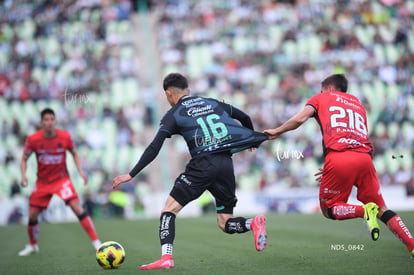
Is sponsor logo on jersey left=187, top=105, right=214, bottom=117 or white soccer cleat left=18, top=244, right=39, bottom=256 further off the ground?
sponsor logo on jersey left=187, top=105, right=214, bottom=117

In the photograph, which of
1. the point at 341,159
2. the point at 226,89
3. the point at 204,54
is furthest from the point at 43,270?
the point at 204,54

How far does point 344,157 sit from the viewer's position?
791 cm

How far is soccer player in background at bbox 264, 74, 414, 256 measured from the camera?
7910mm

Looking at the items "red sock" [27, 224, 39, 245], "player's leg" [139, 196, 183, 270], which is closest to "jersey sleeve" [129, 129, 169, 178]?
"player's leg" [139, 196, 183, 270]

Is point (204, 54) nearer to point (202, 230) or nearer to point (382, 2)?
point (382, 2)

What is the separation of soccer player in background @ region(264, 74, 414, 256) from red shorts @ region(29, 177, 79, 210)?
18.3 ft

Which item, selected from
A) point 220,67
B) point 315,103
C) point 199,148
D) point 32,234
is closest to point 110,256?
point 199,148

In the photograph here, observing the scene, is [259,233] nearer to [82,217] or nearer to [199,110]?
[199,110]

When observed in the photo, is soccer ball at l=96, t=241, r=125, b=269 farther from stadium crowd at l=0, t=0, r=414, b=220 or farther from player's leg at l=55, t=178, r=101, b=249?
stadium crowd at l=0, t=0, r=414, b=220

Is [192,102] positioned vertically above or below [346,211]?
above

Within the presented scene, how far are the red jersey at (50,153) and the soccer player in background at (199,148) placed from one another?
16.0 ft

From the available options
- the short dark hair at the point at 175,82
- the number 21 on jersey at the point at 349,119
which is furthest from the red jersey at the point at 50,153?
the number 21 on jersey at the point at 349,119

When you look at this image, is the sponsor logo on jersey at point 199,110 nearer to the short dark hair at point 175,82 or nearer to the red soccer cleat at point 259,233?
the short dark hair at point 175,82

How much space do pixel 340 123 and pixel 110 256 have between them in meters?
3.50
